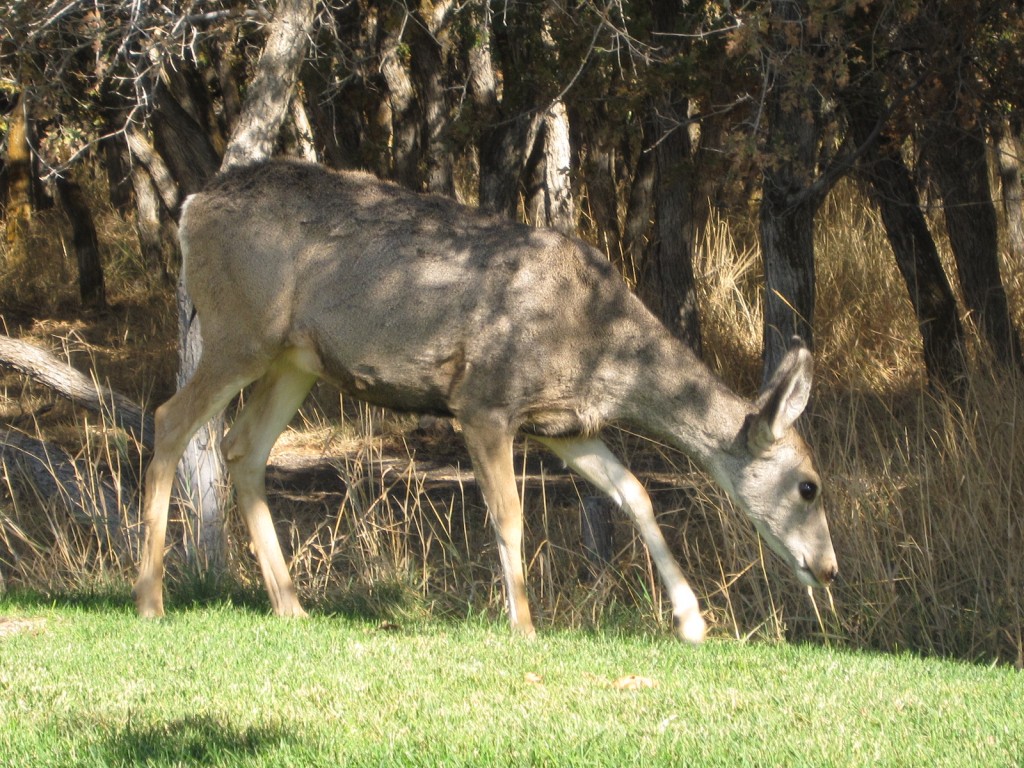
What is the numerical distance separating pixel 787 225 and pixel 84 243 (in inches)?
520

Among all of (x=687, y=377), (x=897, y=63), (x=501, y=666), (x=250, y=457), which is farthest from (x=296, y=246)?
(x=897, y=63)

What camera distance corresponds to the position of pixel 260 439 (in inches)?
333

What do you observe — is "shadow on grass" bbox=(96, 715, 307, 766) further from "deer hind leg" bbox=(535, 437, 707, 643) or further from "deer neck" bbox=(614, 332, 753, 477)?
"deer neck" bbox=(614, 332, 753, 477)

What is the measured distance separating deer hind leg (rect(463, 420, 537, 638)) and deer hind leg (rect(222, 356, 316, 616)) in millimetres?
1394

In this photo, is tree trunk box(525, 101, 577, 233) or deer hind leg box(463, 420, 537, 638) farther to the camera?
tree trunk box(525, 101, 577, 233)

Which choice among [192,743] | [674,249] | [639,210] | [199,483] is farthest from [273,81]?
[639,210]

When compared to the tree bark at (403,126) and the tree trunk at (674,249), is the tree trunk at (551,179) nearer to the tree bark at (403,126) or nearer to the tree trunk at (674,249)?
the tree trunk at (674,249)

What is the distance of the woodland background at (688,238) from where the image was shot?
878 cm

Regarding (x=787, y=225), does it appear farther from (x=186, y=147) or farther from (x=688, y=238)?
(x=186, y=147)

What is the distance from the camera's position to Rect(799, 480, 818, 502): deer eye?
25.9ft

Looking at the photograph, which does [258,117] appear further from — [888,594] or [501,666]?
[888,594]

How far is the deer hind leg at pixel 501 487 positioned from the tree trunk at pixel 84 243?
13.1 meters

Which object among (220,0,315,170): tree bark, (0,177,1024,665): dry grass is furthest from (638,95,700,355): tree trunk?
(220,0,315,170): tree bark

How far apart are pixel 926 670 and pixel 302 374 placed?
4.14 m
